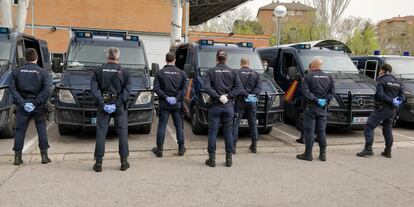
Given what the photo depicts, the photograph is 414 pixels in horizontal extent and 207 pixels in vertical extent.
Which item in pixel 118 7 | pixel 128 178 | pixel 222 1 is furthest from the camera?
pixel 222 1

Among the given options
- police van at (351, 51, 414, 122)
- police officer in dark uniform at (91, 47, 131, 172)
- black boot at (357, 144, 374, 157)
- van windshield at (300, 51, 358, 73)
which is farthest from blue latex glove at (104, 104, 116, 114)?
police van at (351, 51, 414, 122)

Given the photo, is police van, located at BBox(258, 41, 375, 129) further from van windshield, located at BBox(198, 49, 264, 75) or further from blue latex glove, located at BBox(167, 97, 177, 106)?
blue latex glove, located at BBox(167, 97, 177, 106)

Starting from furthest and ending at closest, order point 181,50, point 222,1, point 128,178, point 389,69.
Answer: point 222,1 → point 181,50 → point 389,69 → point 128,178

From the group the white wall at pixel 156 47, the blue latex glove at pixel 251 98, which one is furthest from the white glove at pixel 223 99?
the white wall at pixel 156 47

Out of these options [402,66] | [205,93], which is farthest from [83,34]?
[402,66]

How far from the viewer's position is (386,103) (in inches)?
295

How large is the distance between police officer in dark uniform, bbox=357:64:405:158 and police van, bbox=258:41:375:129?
1.38 m

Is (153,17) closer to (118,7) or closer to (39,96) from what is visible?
(118,7)

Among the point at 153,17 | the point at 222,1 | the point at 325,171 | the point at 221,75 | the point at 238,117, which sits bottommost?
the point at 325,171

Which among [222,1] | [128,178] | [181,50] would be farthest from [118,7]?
[128,178]

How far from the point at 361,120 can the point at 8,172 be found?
7305 millimetres

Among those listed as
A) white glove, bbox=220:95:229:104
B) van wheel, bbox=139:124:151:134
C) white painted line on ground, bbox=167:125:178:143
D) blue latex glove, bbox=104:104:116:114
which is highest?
white glove, bbox=220:95:229:104

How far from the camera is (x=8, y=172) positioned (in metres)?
5.94

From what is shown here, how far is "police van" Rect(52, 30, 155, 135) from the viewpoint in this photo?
302 inches
